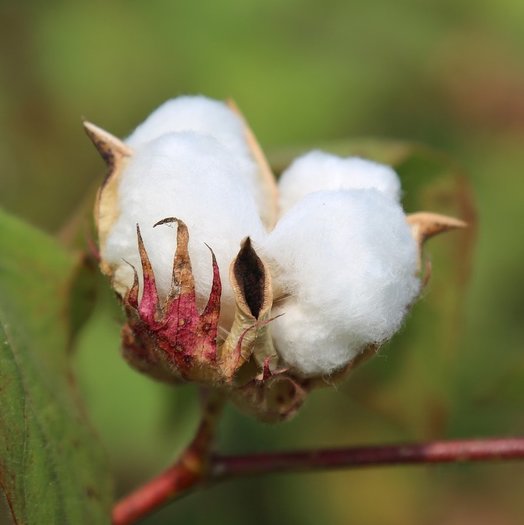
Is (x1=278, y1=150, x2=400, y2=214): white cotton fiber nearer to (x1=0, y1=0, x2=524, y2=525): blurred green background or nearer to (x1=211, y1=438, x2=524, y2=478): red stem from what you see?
(x1=211, y1=438, x2=524, y2=478): red stem

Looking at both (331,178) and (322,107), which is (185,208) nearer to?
(331,178)

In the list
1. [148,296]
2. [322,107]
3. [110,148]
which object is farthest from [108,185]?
[322,107]

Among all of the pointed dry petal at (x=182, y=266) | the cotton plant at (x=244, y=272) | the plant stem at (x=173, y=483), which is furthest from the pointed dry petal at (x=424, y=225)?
the plant stem at (x=173, y=483)

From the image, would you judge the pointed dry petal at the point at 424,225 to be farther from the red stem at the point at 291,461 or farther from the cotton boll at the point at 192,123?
the red stem at the point at 291,461

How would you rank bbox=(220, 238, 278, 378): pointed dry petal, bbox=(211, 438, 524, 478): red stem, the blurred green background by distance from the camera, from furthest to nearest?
the blurred green background → bbox=(211, 438, 524, 478): red stem → bbox=(220, 238, 278, 378): pointed dry petal

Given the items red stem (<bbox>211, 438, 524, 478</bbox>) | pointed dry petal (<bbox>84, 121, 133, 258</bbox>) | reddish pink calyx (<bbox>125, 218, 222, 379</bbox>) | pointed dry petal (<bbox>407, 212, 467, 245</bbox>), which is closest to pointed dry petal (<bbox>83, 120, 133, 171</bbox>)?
pointed dry petal (<bbox>84, 121, 133, 258</bbox>)
